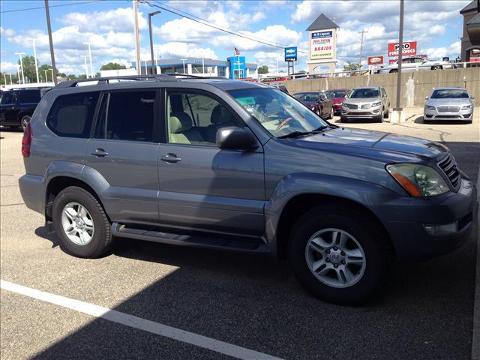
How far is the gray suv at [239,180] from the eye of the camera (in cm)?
346

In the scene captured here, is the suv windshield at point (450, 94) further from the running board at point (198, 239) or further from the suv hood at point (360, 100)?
the running board at point (198, 239)

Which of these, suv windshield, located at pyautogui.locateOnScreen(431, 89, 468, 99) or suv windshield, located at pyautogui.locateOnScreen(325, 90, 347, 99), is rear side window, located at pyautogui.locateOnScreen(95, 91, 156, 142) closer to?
suv windshield, located at pyautogui.locateOnScreen(431, 89, 468, 99)

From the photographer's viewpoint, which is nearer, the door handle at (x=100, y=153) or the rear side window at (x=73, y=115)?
the door handle at (x=100, y=153)

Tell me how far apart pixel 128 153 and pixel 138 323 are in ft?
5.56

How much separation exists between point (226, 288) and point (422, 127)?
1606cm

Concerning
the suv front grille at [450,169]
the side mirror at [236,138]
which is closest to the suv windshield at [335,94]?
the suv front grille at [450,169]

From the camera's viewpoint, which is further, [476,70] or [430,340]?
[476,70]

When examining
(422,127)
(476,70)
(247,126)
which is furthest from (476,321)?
(476,70)

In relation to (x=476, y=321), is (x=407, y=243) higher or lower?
higher

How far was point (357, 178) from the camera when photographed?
11.5 ft

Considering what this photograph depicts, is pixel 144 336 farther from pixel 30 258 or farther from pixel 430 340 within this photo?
pixel 30 258

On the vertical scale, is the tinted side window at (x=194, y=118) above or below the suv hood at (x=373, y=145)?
above

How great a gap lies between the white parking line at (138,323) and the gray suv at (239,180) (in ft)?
2.76

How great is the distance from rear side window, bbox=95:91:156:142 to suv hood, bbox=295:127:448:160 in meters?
1.54
